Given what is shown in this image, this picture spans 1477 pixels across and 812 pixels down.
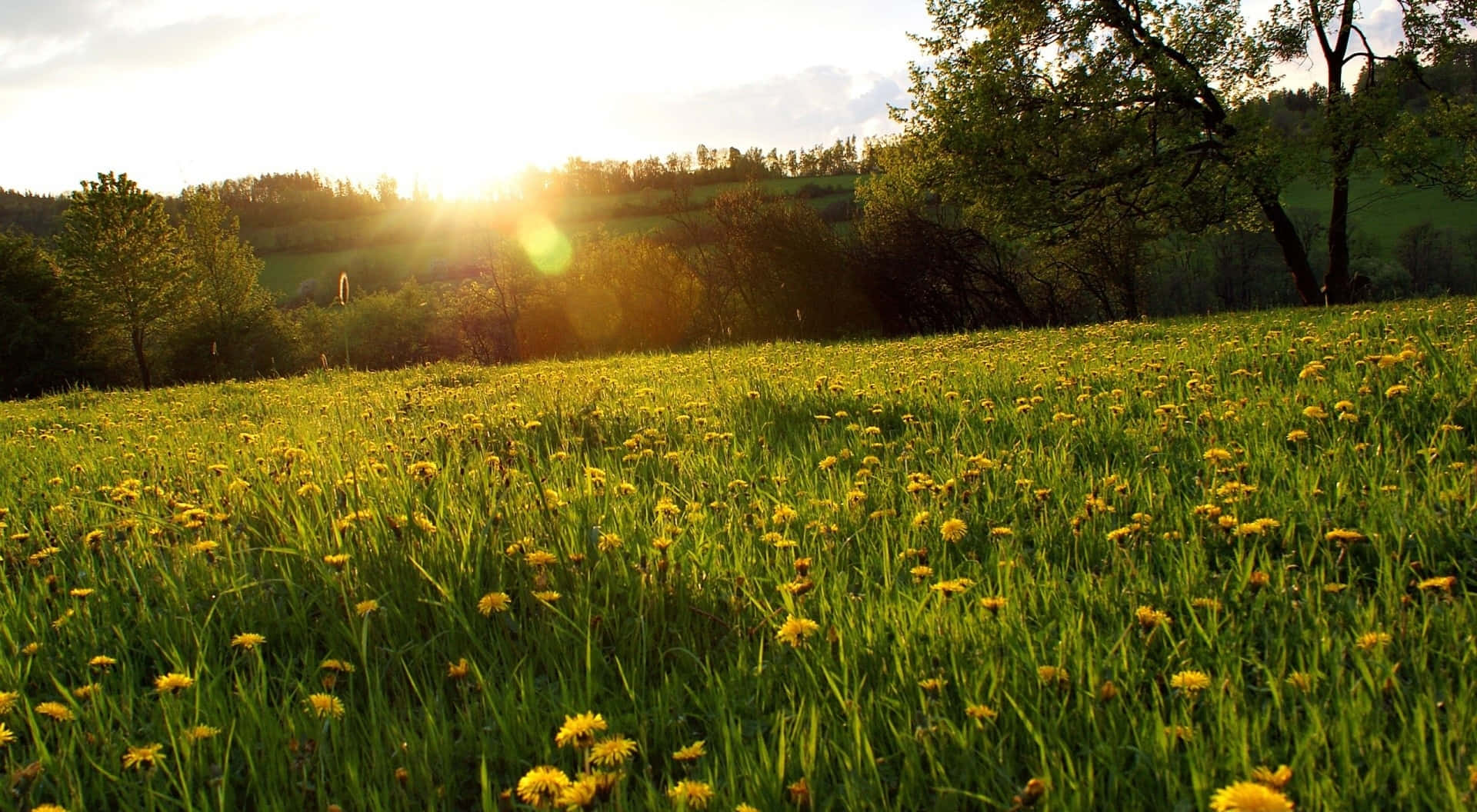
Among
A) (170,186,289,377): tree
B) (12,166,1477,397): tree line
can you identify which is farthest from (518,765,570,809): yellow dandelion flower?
(170,186,289,377): tree

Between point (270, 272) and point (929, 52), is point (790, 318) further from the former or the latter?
point (270, 272)

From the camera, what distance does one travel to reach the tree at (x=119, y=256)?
3806cm

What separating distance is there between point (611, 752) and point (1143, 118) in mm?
22521

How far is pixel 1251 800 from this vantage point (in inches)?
43.6

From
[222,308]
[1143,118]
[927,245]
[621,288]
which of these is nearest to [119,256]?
[222,308]

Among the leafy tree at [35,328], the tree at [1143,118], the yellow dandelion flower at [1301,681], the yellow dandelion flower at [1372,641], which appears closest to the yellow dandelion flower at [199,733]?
the yellow dandelion flower at [1301,681]

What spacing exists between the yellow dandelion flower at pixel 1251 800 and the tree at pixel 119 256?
4690 cm

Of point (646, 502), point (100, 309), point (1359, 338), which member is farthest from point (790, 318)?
point (100, 309)

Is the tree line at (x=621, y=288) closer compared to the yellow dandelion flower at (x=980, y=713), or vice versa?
the yellow dandelion flower at (x=980, y=713)

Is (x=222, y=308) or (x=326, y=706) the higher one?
(x=222, y=308)

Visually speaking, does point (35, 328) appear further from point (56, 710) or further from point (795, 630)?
point (795, 630)

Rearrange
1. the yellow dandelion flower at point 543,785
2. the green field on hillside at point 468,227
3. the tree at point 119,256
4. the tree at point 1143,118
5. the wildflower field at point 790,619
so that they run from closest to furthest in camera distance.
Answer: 1. the yellow dandelion flower at point 543,785
2. the wildflower field at point 790,619
3. the tree at point 1143,118
4. the tree at point 119,256
5. the green field on hillside at point 468,227

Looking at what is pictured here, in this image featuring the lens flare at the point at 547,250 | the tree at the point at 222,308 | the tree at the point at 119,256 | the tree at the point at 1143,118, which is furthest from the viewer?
the tree at the point at 222,308

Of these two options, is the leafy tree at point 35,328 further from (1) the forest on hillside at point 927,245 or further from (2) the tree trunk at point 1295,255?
(2) the tree trunk at point 1295,255
